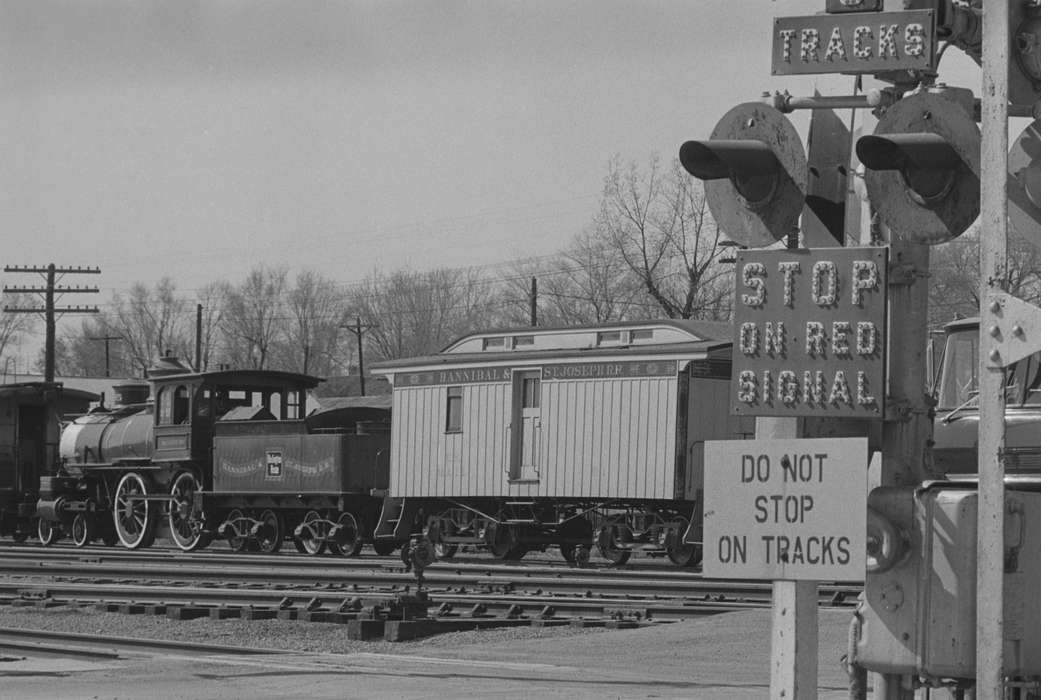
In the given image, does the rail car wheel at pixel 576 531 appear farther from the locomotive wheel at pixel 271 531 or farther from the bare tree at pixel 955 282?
the bare tree at pixel 955 282

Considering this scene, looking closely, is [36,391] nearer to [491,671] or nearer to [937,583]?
[491,671]

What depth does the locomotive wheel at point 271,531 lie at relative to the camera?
30.2m

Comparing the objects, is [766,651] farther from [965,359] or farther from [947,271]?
[947,271]

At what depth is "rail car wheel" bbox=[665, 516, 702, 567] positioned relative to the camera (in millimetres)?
23109

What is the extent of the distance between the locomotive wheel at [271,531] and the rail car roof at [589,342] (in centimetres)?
541

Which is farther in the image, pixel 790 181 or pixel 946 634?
pixel 790 181

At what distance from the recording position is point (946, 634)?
17.9 feet

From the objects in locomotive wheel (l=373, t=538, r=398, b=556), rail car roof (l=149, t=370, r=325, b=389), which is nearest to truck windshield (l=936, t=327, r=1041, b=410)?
locomotive wheel (l=373, t=538, r=398, b=556)

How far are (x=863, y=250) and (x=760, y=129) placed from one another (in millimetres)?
699

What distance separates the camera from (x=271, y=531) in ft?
99.7

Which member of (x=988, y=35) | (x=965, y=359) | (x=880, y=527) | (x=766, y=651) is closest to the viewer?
(x=988, y=35)

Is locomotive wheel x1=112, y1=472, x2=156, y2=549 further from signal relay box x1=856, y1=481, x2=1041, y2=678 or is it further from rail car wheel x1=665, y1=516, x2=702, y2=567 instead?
signal relay box x1=856, y1=481, x2=1041, y2=678

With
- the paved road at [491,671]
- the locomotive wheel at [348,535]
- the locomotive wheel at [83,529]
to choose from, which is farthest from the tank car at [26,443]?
the paved road at [491,671]

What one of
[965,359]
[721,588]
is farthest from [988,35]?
[721,588]
